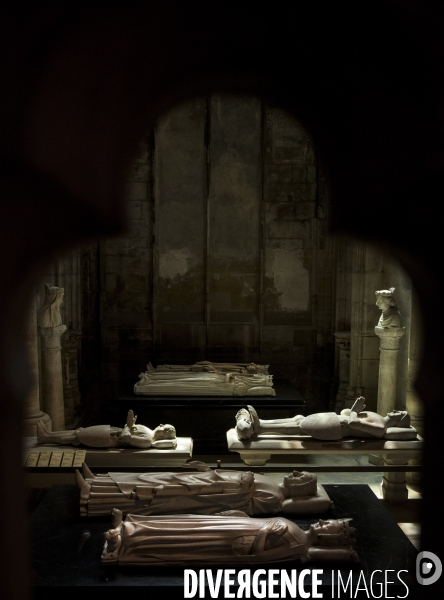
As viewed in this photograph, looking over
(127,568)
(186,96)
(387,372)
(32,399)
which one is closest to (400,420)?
(387,372)

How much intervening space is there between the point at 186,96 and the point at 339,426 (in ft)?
17.7

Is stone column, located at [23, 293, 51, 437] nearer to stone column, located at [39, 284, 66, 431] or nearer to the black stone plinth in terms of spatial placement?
stone column, located at [39, 284, 66, 431]

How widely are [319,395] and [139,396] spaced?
384 cm

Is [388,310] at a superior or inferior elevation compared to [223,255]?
inferior

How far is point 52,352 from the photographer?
7.34 metres

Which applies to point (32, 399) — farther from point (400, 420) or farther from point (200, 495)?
point (400, 420)

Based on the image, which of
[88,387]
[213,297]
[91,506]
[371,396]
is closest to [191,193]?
[213,297]

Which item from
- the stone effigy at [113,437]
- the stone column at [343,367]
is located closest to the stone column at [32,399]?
the stone effigy at [113,437]

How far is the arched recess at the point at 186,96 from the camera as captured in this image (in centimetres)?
134

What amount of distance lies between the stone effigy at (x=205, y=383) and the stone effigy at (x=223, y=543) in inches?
152

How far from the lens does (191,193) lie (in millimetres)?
10508

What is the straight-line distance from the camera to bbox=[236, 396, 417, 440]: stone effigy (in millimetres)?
6453

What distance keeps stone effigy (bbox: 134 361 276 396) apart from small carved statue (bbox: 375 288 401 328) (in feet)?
6.25

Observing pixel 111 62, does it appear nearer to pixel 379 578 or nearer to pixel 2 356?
pixel 2 356
